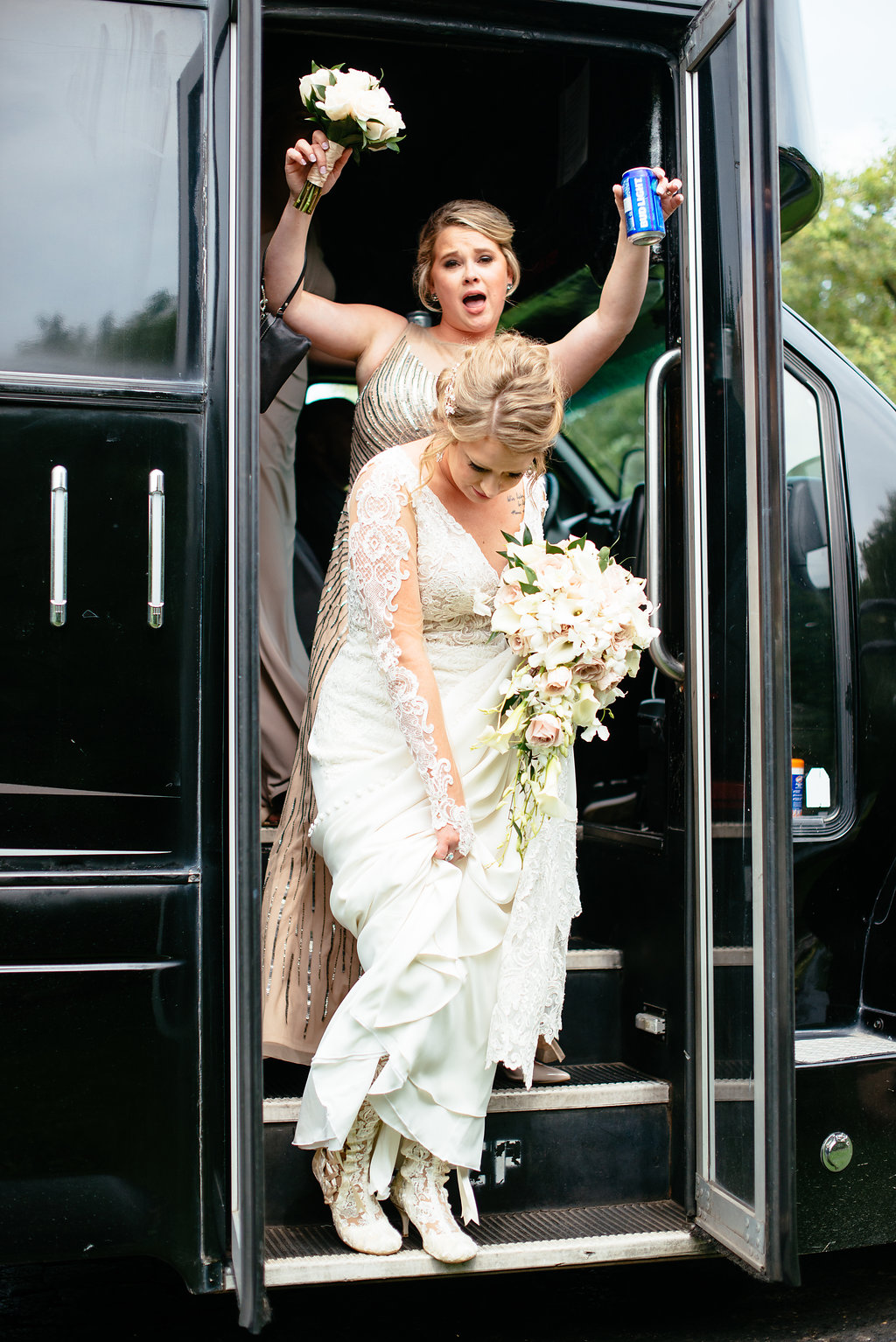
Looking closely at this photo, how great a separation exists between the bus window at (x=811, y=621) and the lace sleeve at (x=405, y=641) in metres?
0.89

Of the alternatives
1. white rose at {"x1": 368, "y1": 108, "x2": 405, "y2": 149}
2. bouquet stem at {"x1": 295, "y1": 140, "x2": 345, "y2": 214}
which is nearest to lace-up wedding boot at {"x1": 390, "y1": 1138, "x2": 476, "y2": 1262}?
bouquet stem at {"x1": 295, "y1": 140, "x2": 345, "y2": 214}

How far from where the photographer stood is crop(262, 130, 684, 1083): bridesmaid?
265 centimetres

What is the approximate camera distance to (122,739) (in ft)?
7.16

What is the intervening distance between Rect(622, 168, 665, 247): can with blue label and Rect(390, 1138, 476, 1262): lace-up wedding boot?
1.95 metres

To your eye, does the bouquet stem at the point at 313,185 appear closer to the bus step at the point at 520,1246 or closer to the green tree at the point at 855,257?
the bus step at the point at 520,1246

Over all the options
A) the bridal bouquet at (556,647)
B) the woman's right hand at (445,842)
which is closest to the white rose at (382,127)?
Result: the bridal bouquet at (556,647)

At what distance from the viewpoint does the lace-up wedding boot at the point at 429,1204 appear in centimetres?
232

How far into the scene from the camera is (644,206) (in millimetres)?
2504

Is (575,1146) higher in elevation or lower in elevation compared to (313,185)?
lower

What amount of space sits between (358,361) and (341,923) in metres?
1.42

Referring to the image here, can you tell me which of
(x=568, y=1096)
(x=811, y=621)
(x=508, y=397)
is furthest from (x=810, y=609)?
(x=568, y=1096)

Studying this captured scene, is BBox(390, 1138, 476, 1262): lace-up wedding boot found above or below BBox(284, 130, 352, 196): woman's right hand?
below

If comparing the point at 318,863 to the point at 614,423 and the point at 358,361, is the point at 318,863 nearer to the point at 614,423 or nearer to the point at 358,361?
the point at 358,361

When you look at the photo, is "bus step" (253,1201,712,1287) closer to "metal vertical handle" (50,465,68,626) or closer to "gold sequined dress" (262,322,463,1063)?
"gold sequined dress" (262,322,463,1063)
